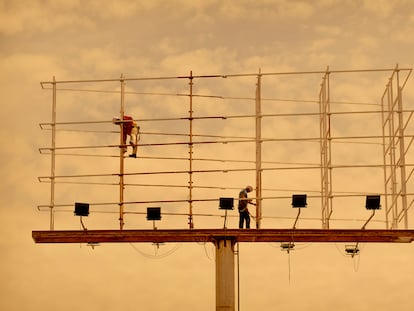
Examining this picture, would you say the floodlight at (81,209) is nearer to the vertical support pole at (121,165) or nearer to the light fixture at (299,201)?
the vertical support pole at (121,165)

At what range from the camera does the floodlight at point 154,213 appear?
57.9 metres

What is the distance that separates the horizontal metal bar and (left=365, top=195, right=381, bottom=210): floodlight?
1.38 meters

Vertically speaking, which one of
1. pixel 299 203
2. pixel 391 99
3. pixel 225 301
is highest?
pixel 391 99

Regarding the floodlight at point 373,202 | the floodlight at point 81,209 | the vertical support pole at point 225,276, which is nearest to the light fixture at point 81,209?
the floodlight at point 81,209

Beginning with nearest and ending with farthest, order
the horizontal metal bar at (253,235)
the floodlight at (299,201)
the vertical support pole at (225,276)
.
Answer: the floodlight at (299,201)
the vertical support pole at (225,276)
the horizontal metal bar at (253,235)

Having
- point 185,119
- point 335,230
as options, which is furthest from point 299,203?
point 185,119

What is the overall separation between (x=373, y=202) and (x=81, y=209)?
36.3 feet

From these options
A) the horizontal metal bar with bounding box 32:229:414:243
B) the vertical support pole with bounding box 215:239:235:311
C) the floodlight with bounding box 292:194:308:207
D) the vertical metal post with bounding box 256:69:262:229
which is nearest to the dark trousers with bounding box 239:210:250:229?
the vertical metal post with bounding box 256:69:262:229

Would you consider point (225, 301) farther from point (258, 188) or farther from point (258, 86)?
point (258, 86)

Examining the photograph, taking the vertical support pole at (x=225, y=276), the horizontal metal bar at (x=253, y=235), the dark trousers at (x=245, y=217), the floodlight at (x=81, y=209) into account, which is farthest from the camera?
the dark trousers at (x=245, y=217)

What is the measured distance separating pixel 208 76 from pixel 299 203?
6519 millimetres

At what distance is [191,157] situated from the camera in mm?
59562

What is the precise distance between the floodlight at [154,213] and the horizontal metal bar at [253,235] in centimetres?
72

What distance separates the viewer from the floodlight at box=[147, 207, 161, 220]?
5794 centimetres
